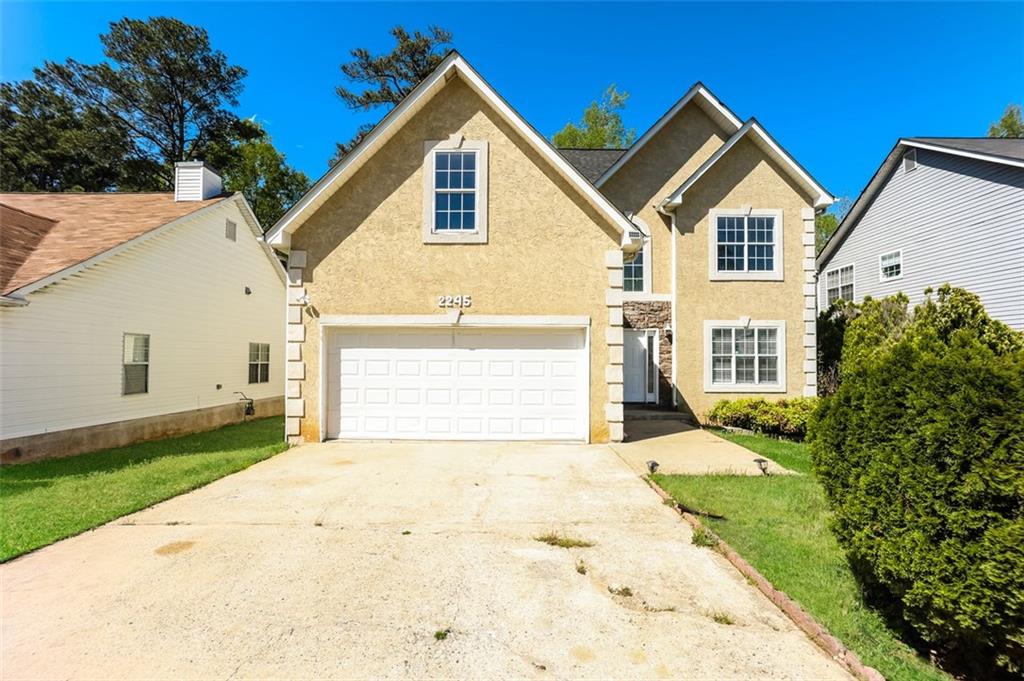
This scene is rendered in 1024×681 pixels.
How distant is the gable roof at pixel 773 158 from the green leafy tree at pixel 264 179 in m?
27.2

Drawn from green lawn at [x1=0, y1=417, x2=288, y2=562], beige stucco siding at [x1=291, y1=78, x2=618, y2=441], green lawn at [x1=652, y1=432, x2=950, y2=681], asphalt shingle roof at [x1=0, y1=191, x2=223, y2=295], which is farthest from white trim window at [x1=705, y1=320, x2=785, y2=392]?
asphalt shingle roof at [x1=0, y1=191, x2=223, y2=295]

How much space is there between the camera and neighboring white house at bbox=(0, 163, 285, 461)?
901 cm

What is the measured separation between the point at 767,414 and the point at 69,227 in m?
17.9

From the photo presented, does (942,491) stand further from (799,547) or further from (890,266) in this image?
(890,266)

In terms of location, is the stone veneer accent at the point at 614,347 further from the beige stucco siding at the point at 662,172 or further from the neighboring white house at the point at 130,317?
the neighboring white house at the point at 130,317

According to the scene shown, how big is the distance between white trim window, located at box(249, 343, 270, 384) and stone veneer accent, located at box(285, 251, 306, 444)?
274 inches

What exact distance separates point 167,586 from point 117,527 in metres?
2.10

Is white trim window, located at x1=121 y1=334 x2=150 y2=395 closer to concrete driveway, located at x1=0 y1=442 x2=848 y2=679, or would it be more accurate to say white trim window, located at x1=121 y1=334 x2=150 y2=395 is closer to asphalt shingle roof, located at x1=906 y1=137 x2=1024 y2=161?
concrete driveway, located at x1=0 y1=442 x2=848 y2=679

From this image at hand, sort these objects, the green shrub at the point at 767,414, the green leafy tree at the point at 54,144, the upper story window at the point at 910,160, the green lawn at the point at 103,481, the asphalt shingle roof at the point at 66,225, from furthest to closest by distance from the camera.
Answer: the green leafy tree at the point at 54,144
the upper story window at the point at 910,160
the green shrub at the point at 767,414
the asphalt shingle roof at the point at 66,225
the green lawn at the point at 103,481

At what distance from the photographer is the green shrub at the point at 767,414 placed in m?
11.5

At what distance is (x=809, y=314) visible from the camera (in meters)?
13.3

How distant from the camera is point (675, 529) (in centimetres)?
527

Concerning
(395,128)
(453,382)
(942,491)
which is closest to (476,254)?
(453,382)

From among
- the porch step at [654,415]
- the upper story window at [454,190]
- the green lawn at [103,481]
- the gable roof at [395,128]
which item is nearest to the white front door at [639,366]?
the porch step at [654,415]
